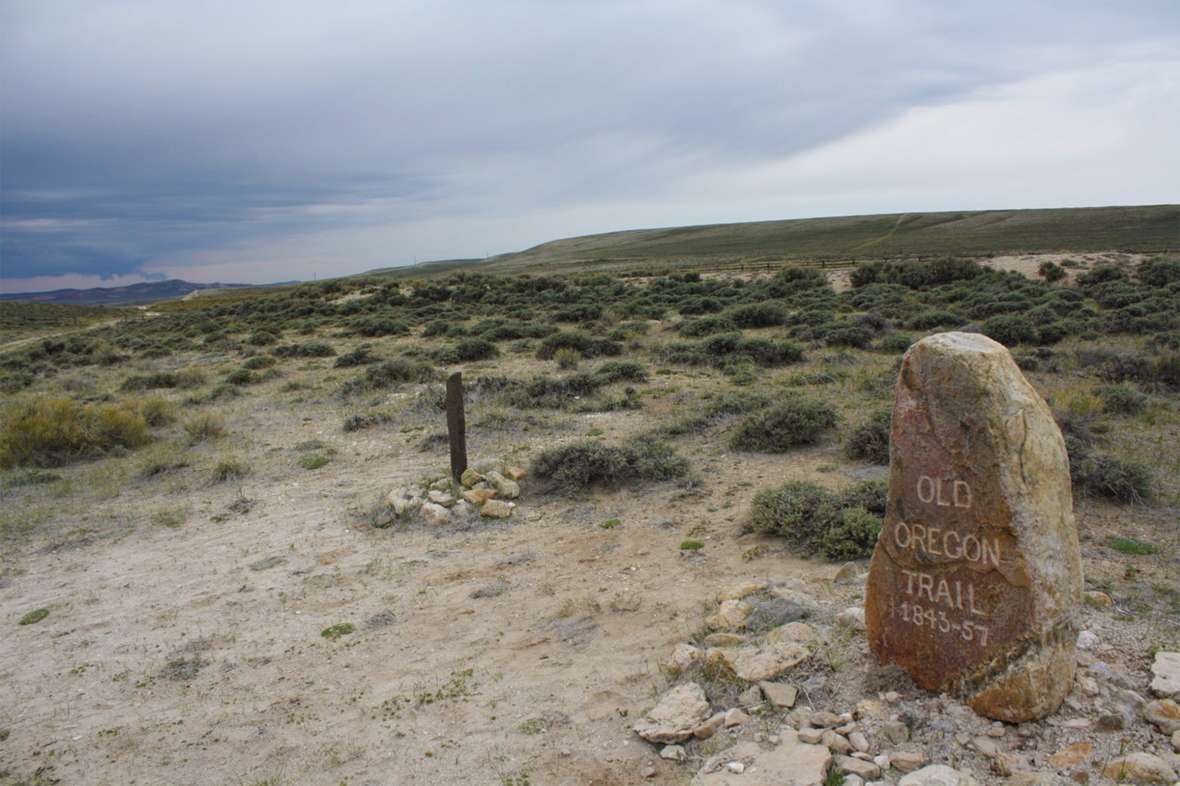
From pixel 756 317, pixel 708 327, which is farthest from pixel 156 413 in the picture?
pixel 756 317

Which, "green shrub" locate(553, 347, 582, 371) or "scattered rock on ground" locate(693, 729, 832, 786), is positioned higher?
"green shrub" locate(553, 347, 582, 371)

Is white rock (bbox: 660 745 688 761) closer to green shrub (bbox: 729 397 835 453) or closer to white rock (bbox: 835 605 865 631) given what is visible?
white rock (bbox: 835 605 865 631)

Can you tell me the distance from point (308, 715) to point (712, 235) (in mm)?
109670

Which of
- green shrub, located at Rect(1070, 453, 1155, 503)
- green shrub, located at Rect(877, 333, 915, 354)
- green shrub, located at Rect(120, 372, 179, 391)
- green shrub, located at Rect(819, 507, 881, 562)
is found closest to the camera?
green shrub, located at Rect(819, 507, 881, 562)

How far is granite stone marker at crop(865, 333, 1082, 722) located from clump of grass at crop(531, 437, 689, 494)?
16.4ft

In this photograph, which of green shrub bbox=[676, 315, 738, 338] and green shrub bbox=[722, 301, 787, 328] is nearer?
green shrub bbox=[676, 315, 738, 338]

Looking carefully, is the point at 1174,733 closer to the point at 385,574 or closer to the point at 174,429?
the point at 385,574

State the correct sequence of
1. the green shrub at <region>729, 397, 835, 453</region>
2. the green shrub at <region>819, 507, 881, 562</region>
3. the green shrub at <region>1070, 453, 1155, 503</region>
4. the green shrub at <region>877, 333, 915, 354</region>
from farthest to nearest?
the green shrub at <region>877, 333, 915, 354</region>
the green shrub at <region>729, 397, 835, 453</region>
the green shrub at <region>1070, 453, 1155, 503</region>
the green shrub at <region>819, 507, 881, 562</region>

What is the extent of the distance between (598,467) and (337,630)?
381cm

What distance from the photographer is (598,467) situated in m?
8.90

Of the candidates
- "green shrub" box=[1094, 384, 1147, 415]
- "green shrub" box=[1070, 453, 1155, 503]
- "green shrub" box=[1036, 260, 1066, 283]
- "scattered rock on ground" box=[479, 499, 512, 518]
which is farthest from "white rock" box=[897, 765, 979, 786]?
"green shrub" box=[1036, 260, 1066, 283]

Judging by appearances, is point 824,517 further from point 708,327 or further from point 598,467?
point 708,327

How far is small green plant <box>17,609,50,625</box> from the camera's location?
6.41 m

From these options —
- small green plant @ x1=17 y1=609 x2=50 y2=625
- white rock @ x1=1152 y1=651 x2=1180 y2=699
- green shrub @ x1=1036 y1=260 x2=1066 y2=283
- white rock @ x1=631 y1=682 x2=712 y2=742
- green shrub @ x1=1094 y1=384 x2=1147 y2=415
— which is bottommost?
small green plant @ x1=17 y1=609 x2=50 y2=625
